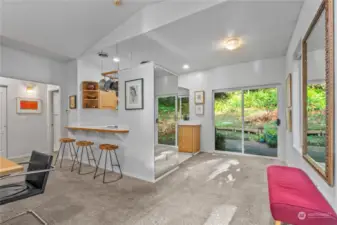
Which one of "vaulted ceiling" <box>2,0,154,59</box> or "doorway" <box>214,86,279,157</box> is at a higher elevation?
"vaulted ceiling" <box>2,0,154,59</box>

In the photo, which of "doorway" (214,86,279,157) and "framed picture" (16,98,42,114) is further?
"framed picture" (16,98,42,114)

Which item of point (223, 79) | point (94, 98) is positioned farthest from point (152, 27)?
point (223, 79)

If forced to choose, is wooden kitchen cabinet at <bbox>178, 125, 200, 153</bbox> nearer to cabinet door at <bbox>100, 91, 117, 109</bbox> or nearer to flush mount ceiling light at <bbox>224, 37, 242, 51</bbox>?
cabinet door at <bbox>100, 91, 117, 109</bbox>

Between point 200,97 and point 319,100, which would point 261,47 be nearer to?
point 200,97

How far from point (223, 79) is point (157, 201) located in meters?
4.06

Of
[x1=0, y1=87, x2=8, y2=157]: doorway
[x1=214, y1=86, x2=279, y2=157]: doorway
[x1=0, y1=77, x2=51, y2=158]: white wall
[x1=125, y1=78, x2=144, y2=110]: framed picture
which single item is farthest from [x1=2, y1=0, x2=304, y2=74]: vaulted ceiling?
[x1=0, y1=87, x2=8, y2=157]: doorway

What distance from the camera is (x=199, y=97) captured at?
18.0 ft

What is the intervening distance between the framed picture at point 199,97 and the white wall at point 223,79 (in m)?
0.11

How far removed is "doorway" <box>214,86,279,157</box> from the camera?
4648 millimetres

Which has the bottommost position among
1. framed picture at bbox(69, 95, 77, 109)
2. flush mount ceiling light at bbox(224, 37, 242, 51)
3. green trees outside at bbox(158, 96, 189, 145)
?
green trees outside at bbox(158, 96, 189, 145)

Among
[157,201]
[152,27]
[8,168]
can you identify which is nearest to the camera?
[8,168]

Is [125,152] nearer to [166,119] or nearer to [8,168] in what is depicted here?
[166,119]

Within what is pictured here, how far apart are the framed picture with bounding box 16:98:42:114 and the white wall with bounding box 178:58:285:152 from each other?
182 inches

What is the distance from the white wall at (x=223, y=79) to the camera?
4488 millimetres
